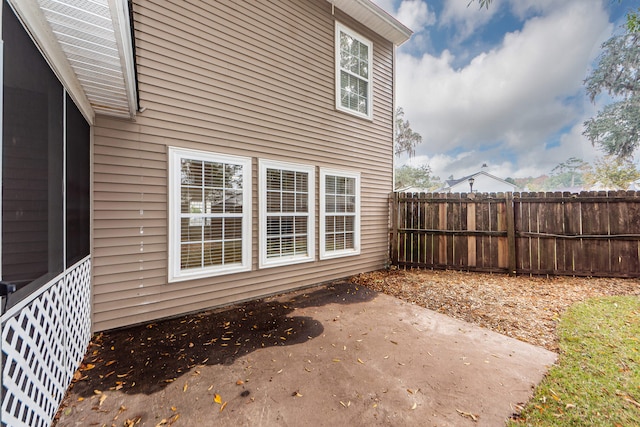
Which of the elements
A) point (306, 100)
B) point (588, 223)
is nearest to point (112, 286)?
point (306, 100)

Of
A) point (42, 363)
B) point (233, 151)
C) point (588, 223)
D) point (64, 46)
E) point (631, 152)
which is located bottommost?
point (42, 363)

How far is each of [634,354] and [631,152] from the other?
20712mm

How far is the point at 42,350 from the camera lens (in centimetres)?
175

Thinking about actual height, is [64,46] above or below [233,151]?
above

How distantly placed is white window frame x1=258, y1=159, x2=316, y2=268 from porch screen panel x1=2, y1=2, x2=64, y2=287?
2.56m

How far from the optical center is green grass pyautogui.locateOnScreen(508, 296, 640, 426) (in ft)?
5.97

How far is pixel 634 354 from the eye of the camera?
2547 millimetres

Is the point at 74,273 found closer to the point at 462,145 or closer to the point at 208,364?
the point at 208,364

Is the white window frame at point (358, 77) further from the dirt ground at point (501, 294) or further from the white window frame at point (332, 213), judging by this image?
the dirt ground at point (501, 294)

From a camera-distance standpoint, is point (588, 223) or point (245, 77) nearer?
point (245, 77)

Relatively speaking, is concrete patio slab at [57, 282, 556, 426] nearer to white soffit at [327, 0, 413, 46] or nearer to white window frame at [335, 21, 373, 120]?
white window frame at [335, 21, 373, 120]

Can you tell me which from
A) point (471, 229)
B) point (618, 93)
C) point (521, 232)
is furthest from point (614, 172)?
point (471, 229)

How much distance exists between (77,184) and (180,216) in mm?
1189

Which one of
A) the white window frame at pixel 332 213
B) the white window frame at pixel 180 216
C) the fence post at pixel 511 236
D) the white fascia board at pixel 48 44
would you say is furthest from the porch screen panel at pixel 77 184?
the fence post at pixel 511 236
